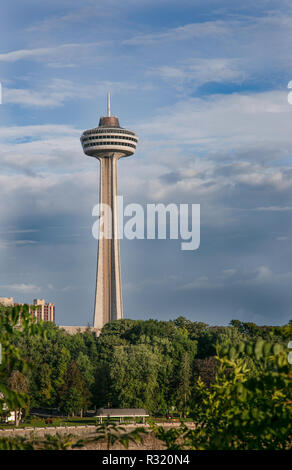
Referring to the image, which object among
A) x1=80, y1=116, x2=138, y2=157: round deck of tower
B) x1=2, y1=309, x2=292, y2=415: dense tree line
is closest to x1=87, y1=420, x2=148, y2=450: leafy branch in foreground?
x1=2, y1=309, x2=292, y2=415: dense tree line

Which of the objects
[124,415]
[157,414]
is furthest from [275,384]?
[157,414]

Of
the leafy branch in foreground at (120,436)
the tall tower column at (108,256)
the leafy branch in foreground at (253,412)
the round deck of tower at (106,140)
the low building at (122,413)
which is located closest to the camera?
the leafy branch in foreground at (120,436)

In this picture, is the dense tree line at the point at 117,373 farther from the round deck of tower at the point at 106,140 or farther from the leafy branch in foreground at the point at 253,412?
the round deck of tower at the point at 106,140

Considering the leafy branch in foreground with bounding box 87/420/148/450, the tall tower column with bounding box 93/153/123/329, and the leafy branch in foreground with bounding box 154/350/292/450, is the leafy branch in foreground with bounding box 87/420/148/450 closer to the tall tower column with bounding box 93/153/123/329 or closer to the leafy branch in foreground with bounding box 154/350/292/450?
the leafy branch in foreground with bounding box 154/350/292/450

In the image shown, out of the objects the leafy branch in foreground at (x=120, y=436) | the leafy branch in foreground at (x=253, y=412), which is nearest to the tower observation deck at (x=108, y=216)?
the leafy branch in foreground at (x=253, y=412)

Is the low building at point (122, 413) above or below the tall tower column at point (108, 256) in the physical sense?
below

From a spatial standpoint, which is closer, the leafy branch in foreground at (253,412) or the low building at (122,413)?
the leafy branch in foreground at (253,412)

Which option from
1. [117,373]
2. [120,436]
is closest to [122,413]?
[117,373]
